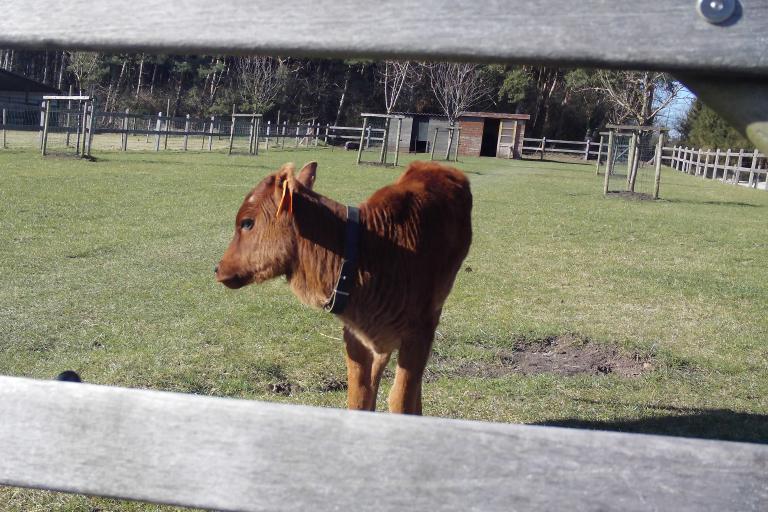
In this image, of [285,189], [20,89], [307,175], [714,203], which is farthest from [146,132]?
[285,189]

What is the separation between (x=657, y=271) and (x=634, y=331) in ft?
12.2

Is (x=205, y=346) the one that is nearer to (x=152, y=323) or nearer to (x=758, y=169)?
(x=152, y=323)

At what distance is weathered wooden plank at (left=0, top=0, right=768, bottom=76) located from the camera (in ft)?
4.41

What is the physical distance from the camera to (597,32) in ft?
4.46

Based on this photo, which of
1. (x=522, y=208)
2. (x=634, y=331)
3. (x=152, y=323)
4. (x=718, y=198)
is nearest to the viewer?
(x=152, y=323)

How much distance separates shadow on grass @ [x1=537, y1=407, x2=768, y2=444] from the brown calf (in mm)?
1563

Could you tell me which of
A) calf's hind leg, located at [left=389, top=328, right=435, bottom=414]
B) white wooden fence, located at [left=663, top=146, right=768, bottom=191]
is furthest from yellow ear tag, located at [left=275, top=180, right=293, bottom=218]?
white wooden fence, located at [left=663, top=146, right=768, bottom=191]

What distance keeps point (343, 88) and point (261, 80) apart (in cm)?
633

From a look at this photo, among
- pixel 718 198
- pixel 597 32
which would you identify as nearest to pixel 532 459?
pixel 597 32

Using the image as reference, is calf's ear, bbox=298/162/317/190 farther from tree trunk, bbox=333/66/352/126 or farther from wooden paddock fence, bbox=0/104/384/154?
tree trunk, bbox=333/66/352/126

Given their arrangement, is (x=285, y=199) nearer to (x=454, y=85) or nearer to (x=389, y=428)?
(x=389, y=428)

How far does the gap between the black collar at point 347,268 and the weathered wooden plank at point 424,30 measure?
1.94 m

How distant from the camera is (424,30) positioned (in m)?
1.40

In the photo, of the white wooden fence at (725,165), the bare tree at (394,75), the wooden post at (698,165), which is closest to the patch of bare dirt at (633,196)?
the white wooden fence at (725,165)
